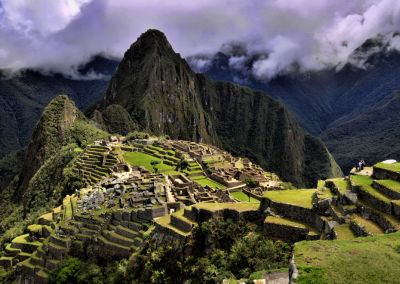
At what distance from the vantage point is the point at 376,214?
1970 cm

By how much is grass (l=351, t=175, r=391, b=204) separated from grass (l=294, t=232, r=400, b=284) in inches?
174

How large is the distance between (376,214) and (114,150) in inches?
2497

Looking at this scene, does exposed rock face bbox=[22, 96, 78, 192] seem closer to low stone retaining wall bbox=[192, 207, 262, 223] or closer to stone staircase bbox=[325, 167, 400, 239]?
low stone retaining wall bbox=[192, 207, 262, 223]

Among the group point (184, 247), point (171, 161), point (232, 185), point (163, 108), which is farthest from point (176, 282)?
point (163, 108)

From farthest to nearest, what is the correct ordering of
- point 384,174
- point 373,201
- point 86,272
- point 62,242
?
point 62,242 → point 86,272 → point 384,174 → point 373,201

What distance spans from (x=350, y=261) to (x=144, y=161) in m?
63.6

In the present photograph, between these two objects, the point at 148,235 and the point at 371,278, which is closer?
the point at 371,278

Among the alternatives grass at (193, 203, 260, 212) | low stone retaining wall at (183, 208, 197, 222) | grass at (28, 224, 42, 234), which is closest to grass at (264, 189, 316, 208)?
grass at (193, 203, 260, 212)

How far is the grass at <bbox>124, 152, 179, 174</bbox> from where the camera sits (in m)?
70.4

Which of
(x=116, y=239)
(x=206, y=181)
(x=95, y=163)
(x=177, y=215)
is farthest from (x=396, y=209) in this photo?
(x=95, y=163)

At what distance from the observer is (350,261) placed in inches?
554

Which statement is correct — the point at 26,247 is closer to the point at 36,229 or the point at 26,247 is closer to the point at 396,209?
the point at 36,229

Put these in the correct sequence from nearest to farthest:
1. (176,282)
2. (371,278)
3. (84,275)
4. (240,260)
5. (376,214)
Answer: (371,278), (376,214), (240,260), (176,282), (84,275)

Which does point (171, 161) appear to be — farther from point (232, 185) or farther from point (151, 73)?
point (151, 73)
